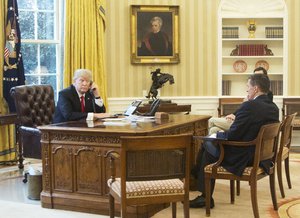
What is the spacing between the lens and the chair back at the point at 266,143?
4.14 m

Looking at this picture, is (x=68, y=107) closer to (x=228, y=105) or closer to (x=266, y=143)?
(x=266, y=143)

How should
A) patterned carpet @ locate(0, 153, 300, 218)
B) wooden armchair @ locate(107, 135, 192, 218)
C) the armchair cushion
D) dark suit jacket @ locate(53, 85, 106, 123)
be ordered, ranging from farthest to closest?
dark suit jacket @ locate(53, 85, 106, 123)
patterned carpet @ locate(0, 153, 300, 218)
the armchair cushion
wooden armchair @ locate(107, 135, 192, 218)

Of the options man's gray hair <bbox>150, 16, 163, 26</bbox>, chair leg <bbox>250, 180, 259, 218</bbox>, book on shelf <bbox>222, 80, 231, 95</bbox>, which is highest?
man's gray hair <bbox>150, 16, 163, 26</bbox>

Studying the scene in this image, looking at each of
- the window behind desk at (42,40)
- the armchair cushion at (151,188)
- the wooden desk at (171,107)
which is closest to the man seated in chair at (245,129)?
the armchair cushion at (151,188)

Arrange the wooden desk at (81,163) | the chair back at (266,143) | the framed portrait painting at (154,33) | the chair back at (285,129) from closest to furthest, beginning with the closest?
the chair back at (266,143) → the wooden desk at (81,163) → the chair back at (285,129) → the framed portrait painting at (154,33)

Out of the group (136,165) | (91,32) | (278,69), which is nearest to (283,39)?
(278,69)

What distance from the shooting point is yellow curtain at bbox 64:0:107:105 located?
744 cm

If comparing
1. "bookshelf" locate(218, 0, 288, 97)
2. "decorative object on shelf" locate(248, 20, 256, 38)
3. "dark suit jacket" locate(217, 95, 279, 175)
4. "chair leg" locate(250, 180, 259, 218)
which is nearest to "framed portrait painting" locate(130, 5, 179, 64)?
"bookshelf" locate(218, 0, 288, 97)

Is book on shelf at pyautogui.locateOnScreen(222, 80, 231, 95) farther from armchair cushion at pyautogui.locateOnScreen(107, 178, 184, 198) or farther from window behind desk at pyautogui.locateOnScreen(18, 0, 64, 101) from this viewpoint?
armchair cushion at pyautogui.locateOnScreen(107, 178, 184, 198)

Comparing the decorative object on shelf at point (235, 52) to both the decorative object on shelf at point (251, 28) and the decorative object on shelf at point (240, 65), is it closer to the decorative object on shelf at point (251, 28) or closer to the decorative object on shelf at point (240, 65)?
the decorative object on shelf at point (240, 65)

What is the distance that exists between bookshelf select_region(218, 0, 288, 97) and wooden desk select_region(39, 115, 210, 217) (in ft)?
12.9

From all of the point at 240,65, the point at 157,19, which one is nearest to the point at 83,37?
the point at 157,19

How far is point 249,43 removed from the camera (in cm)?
846

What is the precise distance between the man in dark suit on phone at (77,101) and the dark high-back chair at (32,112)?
379 mm
